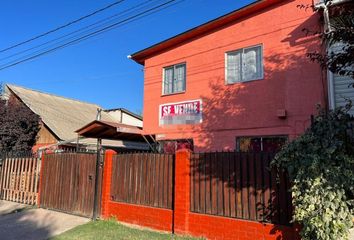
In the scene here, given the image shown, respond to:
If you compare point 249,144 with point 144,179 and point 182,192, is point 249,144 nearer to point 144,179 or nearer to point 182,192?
point 144,179

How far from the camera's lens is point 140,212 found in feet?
30.5

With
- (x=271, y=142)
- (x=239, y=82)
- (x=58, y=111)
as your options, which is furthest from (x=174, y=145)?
(x=58, y=111)

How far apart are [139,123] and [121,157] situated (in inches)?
793

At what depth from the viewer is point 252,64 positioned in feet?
40.2

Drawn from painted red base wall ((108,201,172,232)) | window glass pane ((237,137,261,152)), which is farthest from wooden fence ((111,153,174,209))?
window glass pane ((237,137,261,152))

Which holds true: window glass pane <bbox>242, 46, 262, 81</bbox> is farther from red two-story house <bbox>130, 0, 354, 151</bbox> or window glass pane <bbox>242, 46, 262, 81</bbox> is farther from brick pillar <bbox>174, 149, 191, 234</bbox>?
brick pillar <bbox>174, 149, 191, 234</bbox>

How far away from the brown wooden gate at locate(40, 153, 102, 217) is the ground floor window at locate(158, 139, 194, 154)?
4.10 meters

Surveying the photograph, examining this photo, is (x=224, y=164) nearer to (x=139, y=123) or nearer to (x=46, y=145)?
(x=46, y=145)

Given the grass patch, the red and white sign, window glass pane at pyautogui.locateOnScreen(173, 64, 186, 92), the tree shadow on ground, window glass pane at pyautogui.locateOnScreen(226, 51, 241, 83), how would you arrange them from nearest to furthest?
the grass patch, the tree shadow on ground, window glass pane at pyautogui.locateOnScreen(226, 51, 241, 83), the red and white sign, window glass pane at pyautogui.locateOnScreen(173, 64, 186, 92)

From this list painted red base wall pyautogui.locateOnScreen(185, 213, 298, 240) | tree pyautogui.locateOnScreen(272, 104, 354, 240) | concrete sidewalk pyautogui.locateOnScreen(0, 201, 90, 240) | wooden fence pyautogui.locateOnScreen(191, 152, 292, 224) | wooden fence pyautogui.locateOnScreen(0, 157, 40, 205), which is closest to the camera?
tree pyautogui.locateOnScreen(272, 104, 354, 240)

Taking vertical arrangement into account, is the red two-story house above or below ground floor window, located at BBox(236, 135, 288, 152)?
above

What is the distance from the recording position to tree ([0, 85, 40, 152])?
22750 millimetres

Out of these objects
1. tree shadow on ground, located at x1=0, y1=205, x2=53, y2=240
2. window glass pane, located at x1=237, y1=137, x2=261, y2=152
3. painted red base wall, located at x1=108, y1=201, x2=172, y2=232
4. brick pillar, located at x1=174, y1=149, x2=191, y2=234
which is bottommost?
tree shadow on ground, located at x1=0, y1=205, x2=53, y2=240

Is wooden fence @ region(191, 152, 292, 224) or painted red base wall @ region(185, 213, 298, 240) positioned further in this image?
wooden fence @ region(191, 152, 292, 224)
